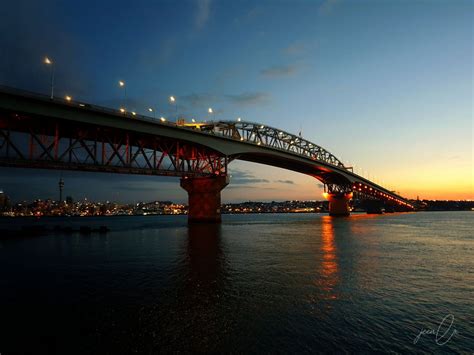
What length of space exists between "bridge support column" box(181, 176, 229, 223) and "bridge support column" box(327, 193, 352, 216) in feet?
243

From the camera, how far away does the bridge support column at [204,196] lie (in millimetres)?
62906

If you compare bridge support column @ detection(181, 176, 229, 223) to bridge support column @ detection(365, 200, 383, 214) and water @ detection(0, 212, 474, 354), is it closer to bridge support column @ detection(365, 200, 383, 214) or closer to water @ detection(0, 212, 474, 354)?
water @ detection(0, 212, 474, 354)

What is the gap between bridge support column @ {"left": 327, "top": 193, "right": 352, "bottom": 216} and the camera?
12450cm

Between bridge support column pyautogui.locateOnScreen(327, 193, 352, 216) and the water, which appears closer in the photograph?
the water

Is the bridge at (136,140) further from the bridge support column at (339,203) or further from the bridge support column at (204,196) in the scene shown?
the bridge support column at (339,203)

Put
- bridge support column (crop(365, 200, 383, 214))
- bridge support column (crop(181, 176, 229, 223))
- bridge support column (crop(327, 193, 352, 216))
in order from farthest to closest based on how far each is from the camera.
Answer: bridge support column (crop(365, 200, 383, 214)), bridge support column (crop(327, 193, 352, 216)), bridge support column (crop(181, 176, 229, 223))

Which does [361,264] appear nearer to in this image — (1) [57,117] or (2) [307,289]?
(2) [307,289]

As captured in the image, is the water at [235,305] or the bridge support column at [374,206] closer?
the water at [235,305]

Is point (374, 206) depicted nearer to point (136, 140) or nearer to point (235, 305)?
point (136, 140)

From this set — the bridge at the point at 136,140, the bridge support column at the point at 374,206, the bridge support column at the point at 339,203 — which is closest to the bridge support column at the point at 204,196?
the bridge at the point at 136,140

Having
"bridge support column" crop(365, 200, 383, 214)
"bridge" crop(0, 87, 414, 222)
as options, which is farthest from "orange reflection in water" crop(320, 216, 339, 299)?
"bridge support column" crop(365, 200, 383, 214)

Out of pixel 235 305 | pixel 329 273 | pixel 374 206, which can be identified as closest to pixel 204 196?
pixel 329 273

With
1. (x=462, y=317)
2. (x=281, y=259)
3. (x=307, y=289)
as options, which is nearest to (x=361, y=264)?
(x=281, y=259)

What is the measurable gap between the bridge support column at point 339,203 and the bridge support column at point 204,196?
243 ft
